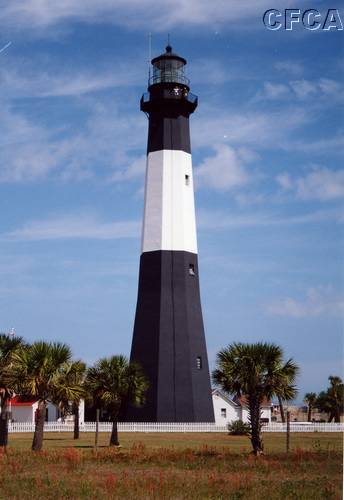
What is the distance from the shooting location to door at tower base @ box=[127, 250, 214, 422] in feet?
160

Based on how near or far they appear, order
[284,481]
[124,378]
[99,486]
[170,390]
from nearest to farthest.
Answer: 1. [99,486]
2. [284,481]
3. [124,378]
4. [170,390]

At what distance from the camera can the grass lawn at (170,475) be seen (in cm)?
1767

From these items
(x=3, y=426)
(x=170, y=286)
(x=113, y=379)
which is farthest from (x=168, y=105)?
(x=3, y=426)

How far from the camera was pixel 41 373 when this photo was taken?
31828 millimetres

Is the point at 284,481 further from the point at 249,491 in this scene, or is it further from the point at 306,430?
the point at 306,430

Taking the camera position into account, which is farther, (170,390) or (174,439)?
(170,390)

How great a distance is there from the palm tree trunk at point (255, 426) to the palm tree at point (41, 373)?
24.0 ft

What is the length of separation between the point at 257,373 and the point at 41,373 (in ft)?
28.8

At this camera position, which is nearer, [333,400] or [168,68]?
[168,68]

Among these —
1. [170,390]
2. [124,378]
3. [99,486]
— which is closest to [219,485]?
[99,486]

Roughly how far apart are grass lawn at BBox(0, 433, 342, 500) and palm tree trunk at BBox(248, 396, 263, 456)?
1084mm

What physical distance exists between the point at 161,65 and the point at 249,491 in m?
39.9

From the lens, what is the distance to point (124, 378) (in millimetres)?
39188

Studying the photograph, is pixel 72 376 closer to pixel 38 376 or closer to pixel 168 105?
pixel 38 376
